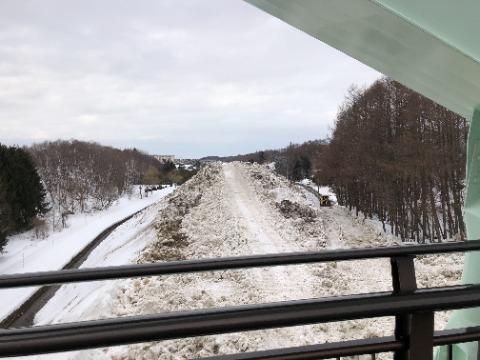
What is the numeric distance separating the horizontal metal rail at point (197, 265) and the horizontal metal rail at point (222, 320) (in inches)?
5.6

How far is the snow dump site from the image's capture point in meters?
8.62

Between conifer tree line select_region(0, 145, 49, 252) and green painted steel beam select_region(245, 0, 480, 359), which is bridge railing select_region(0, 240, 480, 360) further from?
conifer tree line select_region(0, 145, 49, 252)

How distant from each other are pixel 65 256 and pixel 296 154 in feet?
153

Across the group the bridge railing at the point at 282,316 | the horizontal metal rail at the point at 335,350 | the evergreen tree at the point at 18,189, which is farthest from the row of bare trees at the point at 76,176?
the horizontal metal rail at the point at 335,350

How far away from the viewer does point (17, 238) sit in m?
37.2

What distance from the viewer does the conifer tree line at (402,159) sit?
20.5 m

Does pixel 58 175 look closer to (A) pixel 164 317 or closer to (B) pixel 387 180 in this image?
(B) pixel 387 180

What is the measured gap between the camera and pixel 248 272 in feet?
42.1

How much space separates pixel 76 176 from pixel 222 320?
59.4 m

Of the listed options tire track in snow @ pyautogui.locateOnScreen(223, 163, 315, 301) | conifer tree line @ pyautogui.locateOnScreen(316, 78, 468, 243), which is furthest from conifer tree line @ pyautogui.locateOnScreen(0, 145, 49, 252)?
conifer tree line @ pyautogui.locateOnScreen(316, 78, 468, 243)

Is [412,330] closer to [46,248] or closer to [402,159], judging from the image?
[402,159]

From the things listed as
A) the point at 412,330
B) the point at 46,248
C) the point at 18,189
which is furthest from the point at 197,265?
the point at 18,189

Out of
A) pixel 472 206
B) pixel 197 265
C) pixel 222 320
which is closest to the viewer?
pixel 222 320

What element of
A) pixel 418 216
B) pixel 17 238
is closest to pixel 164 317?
pixel 418 216
